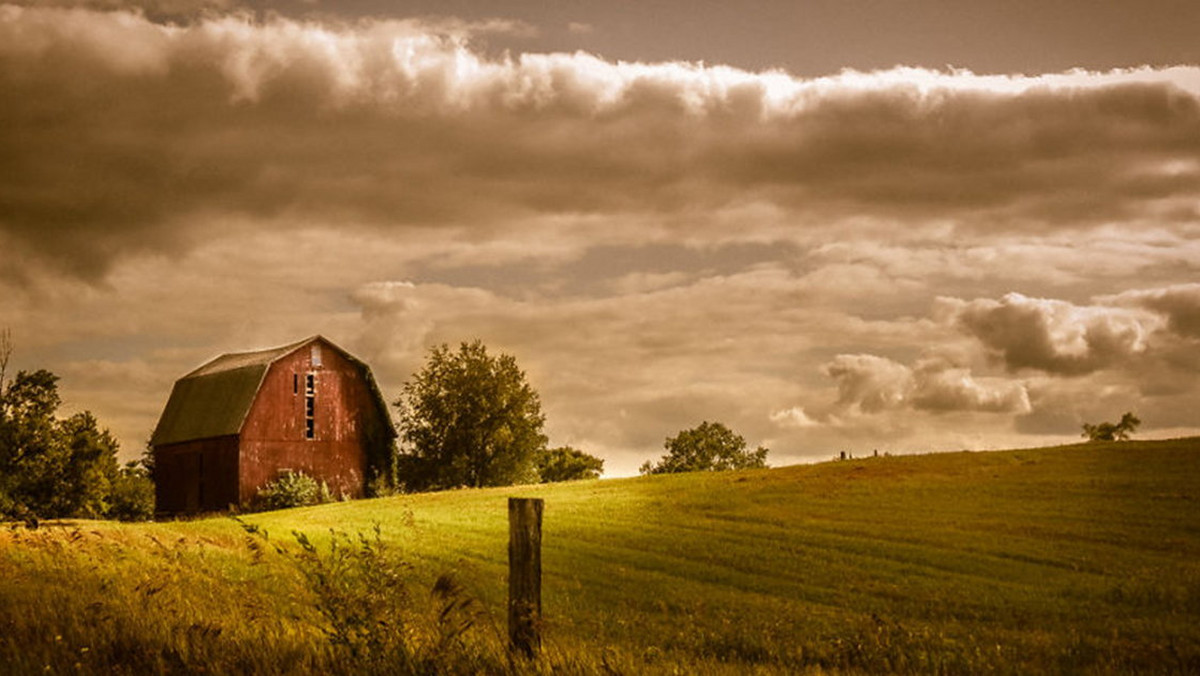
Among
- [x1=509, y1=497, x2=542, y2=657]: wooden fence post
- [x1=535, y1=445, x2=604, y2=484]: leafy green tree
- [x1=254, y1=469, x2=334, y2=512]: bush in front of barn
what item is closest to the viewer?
[x1=509, y1=497, x2=542, y2=657]: wooden fence post

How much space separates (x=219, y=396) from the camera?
229ft

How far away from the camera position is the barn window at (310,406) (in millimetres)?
68500

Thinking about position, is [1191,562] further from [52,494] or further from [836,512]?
[52,494]

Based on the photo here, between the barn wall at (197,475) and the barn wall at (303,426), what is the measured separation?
146 centimetres

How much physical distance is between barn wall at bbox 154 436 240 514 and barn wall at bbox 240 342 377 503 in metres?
1.46

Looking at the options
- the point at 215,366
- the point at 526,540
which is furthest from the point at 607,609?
the point at 215,366

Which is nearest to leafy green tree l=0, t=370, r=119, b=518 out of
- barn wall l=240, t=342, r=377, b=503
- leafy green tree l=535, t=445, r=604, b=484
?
barn wall l=240, t=342, r=377, b=503

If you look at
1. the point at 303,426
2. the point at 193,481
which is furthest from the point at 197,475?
the point at 303,426

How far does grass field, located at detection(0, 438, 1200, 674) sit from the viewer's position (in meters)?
10.6

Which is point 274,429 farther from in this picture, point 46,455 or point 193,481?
point 46,455

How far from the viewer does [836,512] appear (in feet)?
145

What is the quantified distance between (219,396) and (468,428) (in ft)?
81.7

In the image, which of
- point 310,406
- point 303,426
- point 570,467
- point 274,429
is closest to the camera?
point 274,429

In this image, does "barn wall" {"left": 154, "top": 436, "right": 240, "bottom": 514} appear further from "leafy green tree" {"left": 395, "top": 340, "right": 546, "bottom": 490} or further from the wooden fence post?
the wooden fence post
